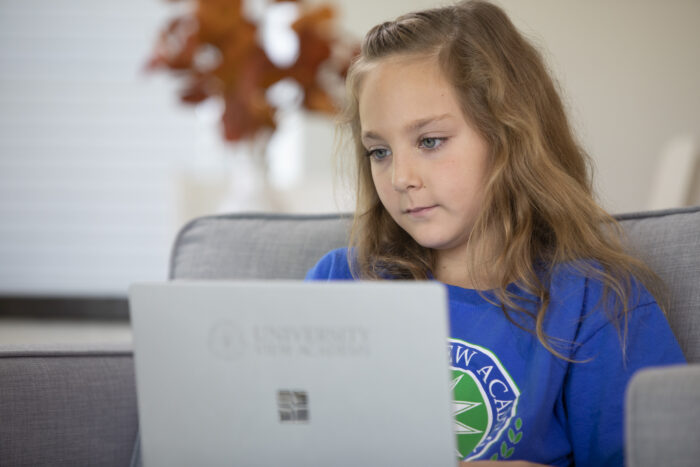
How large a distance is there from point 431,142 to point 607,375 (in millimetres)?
360

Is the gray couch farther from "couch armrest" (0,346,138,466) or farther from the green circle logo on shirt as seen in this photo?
the green circle logo on shirt

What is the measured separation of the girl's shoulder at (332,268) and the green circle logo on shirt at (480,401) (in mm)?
244

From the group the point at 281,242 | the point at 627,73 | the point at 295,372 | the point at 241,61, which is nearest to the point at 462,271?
the point at 281,242

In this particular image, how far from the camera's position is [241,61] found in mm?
2186

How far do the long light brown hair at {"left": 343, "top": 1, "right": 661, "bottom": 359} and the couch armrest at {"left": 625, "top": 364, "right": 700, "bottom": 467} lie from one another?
1.15 feet

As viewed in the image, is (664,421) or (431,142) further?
(431,142)

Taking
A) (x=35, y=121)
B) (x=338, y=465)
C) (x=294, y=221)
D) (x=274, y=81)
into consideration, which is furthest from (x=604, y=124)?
(x=338, y=465)

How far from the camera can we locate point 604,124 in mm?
2627

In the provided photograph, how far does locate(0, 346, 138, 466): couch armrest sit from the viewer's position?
961mm

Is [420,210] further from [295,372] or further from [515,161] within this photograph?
[295,372]

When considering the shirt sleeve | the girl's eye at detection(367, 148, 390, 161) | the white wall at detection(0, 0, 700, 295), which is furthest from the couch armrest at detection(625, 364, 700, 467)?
the white wall at detection(0, 0, 700, 295)

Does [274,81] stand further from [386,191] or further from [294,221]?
[386,191]

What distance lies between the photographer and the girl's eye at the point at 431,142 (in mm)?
995

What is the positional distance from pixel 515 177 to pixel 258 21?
4.58 feet
